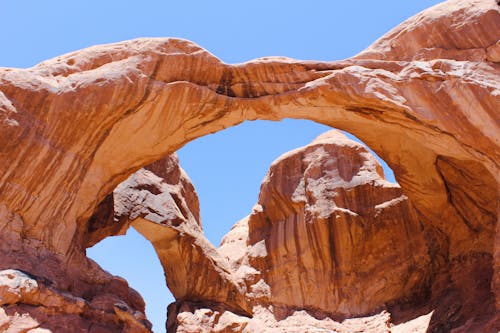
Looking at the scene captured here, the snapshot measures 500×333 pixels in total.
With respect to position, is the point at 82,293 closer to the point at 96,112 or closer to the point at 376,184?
the point at 96,112

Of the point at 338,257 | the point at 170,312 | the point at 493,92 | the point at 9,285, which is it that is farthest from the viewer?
the point at 338,257

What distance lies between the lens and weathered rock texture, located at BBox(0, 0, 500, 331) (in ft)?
46.9

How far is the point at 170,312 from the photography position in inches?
739

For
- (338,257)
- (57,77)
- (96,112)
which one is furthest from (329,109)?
(338,257)

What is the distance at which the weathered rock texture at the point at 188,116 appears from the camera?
1428cm

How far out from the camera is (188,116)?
16.0 metres

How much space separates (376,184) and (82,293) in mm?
12272

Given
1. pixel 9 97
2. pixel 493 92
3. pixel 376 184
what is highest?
pixel 9 97

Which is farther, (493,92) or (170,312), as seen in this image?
(170,312)

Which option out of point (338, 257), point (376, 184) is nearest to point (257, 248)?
point (338, 257)

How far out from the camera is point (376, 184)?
23172 millimetres

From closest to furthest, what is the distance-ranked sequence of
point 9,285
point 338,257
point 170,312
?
point 9,285 → point 170,312 → point 338,257

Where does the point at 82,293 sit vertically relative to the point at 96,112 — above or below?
below

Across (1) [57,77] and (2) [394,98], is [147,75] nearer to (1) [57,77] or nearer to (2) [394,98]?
(1) [57,77]
